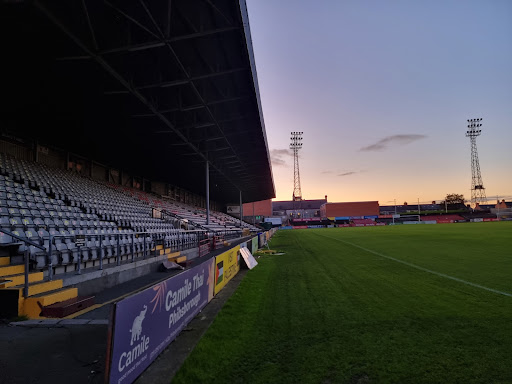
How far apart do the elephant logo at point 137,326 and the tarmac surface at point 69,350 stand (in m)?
0.27

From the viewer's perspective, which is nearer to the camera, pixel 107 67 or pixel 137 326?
pixel 137 326

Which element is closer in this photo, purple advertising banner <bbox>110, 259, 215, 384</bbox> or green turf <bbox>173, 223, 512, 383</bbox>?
purple advertising banner <bbox>110, 259, 215, 384</bbox>

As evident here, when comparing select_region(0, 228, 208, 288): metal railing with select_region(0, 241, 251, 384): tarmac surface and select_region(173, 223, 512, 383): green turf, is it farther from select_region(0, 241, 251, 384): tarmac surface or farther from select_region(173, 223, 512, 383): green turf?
select_region(173, 223, 512, 383): green turf

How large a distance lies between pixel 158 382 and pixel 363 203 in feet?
326

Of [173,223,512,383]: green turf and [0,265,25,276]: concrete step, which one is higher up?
[0,265,25,276]: concrete step

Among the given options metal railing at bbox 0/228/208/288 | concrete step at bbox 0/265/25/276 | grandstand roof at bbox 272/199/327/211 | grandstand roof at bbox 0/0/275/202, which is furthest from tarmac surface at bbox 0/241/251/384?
grandstand roof at bbox 272/199/327/211

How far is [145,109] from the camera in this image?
13.0 m

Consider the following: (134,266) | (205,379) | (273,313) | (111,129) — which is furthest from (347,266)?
(111,129)

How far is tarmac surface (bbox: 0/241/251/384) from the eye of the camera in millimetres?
3117

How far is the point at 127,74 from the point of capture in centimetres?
1046

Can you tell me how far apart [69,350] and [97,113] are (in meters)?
11.9

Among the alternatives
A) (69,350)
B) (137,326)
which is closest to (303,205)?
(69,350)

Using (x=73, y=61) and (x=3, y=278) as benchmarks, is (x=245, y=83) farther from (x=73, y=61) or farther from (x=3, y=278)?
(x=3, y=278)

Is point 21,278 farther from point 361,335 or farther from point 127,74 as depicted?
point 127,74
